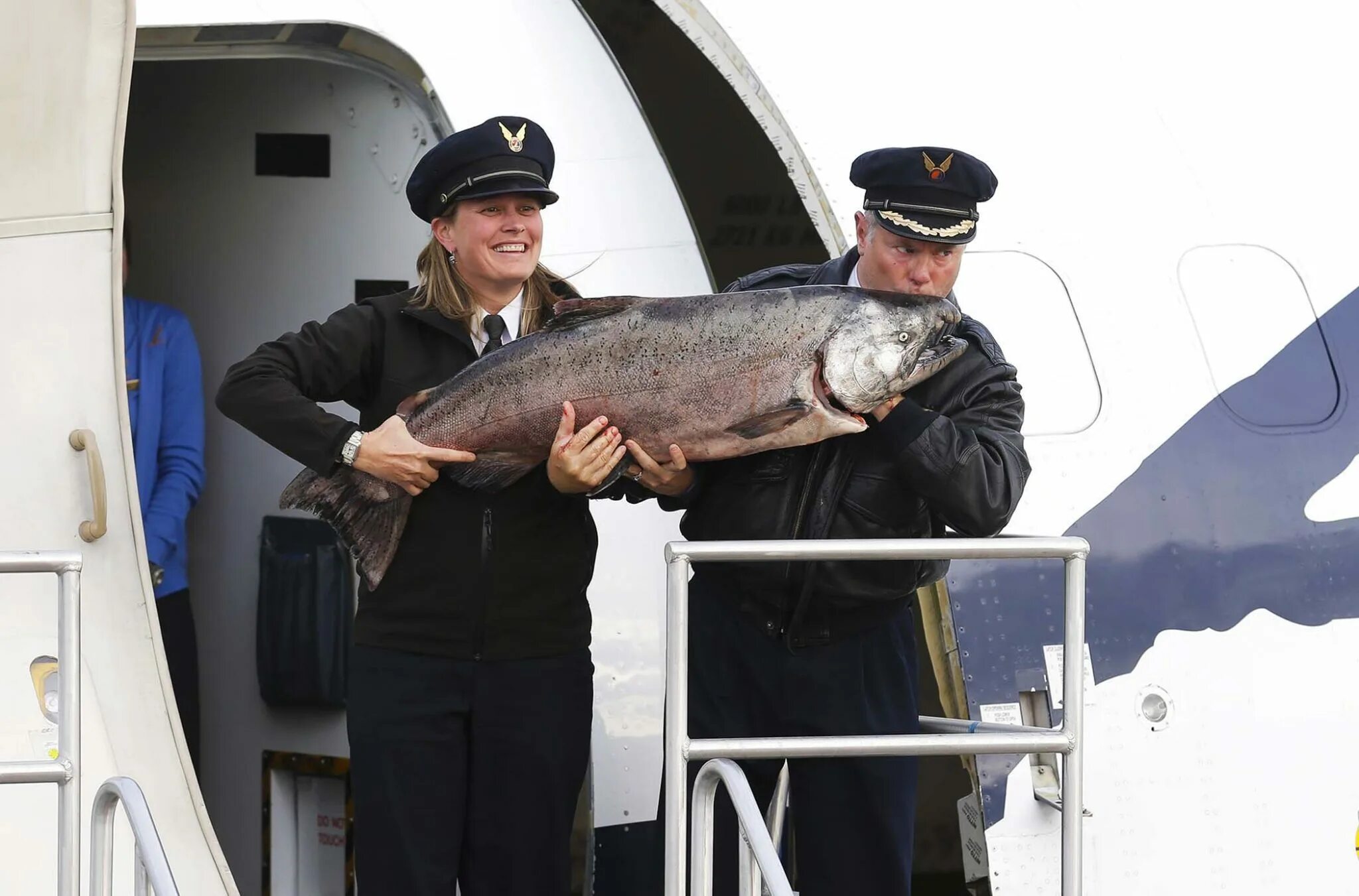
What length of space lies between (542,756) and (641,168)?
7.25 ft

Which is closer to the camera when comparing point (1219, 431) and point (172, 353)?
point (1219, 431)

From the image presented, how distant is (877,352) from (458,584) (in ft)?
3.22

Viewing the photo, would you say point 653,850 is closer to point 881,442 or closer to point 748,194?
point 881,442

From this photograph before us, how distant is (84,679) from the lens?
10.6 feet

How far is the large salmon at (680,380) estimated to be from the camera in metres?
2.94

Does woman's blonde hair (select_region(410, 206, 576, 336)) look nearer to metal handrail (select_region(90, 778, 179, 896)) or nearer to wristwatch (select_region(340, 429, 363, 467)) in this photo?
wristwatch (select_region(340, 429, 363, 467))

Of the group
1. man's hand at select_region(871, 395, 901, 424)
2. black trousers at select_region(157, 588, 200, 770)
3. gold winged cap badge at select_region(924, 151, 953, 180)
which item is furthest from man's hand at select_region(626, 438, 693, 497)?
black trousers at select_region(157, 588, 200, 770)

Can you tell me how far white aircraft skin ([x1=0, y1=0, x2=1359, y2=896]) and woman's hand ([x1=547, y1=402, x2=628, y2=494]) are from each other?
978 millimetres

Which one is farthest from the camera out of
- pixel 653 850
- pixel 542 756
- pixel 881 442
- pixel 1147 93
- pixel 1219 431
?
pixel 1147 93

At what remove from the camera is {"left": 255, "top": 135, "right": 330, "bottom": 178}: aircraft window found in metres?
5.12

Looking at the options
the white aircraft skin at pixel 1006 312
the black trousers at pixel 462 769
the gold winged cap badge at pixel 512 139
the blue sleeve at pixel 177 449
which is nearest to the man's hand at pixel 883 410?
the black trousers at pixel 462 769

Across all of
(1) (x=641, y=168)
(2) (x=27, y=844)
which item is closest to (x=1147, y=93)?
(1) (x=641, y=168)

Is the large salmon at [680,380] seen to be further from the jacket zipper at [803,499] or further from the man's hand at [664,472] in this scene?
the jacket zipper at [803,499]

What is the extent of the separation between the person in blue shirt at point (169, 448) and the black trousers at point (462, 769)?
5.89 ft
